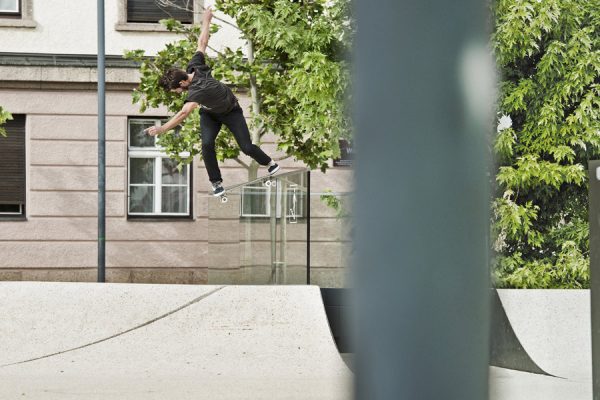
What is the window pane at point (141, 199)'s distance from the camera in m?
18.5

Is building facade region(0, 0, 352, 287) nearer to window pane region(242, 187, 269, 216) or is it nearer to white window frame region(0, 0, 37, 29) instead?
white window frame region(0, 0, 37, 29)

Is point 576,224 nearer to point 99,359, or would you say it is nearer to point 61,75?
point 99,359

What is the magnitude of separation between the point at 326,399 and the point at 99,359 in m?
2.06

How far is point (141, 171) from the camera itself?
60.8 ft

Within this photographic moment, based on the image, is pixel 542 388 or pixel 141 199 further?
pixel 141 199

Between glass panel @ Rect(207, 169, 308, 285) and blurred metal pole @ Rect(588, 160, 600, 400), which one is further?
glass panel @ Rect(207, 169, 308, 285)

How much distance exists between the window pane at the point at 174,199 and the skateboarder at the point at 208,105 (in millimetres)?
7967

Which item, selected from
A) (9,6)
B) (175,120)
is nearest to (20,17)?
(9,6)

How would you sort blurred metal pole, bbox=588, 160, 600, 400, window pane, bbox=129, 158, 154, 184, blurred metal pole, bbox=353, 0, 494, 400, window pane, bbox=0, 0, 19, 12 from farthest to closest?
window pane, bbox=0, 0, 19, 12, window pane, bbox=129, 158, 154, 184, blurred metal pole, bbox=588, 160, 600, 400, blurred metal pole, bbox=353, 0, 494, 400

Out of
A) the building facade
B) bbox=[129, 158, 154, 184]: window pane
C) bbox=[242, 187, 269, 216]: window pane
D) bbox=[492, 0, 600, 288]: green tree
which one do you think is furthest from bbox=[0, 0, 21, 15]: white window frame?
bbox=[492, 0, 600, 288]: green tree

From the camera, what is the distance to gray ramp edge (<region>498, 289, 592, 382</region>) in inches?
318

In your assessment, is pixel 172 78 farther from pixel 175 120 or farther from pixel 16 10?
pixel 16 10

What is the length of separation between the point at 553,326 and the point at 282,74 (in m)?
7.76

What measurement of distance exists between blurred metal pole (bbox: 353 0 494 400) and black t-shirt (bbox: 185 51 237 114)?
9.28 metres
